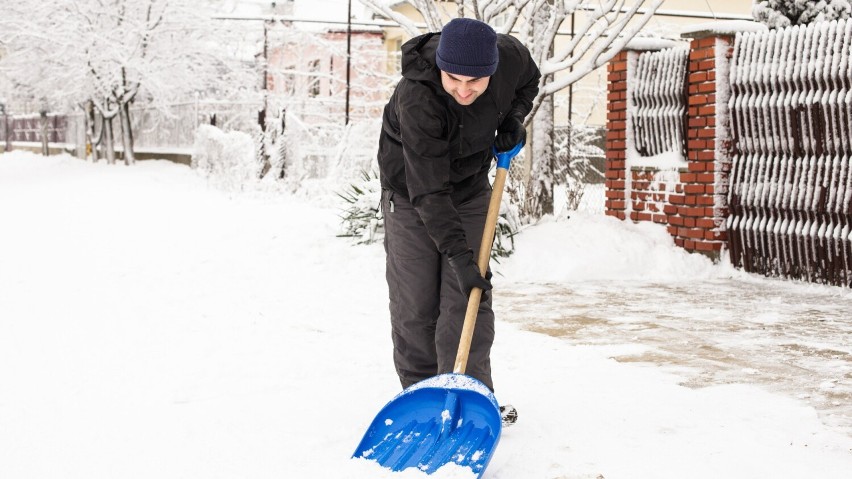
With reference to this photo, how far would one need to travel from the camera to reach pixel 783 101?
7.31 metres

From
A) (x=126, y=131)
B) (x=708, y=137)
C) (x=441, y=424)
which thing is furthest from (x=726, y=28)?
(x=126, y=131)

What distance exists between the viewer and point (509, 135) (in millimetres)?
3713

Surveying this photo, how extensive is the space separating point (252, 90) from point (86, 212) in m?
13.2

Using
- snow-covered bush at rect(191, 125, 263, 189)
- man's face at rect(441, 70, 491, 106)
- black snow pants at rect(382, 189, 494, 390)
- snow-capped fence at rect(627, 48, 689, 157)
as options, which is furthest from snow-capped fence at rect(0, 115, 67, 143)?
man's face at rect(441, 70, 491, 106)

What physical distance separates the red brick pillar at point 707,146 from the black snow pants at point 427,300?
460cm

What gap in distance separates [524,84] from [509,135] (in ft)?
0.88

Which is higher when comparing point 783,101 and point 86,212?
point 783,101

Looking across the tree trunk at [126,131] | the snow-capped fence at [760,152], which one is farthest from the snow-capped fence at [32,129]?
the snow-capped fence at [760,152]

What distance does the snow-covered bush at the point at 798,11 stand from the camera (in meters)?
8.46

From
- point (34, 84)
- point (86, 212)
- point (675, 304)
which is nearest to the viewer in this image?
point (675, 304)

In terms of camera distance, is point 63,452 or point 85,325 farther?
point 85,325

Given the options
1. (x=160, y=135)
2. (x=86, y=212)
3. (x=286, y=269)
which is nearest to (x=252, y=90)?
(x=160, y=135)

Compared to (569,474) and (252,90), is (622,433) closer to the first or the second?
(569,474)

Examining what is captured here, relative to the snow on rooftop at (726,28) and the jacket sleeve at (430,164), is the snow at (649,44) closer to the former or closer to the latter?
the snow on rooftop at (726,28)
